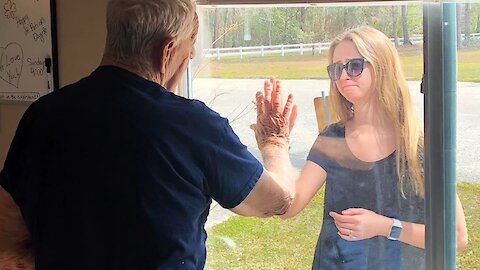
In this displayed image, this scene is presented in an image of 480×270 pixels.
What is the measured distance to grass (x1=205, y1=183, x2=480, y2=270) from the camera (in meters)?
1.75

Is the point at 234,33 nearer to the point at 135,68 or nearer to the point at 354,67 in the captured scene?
the point at 354,67

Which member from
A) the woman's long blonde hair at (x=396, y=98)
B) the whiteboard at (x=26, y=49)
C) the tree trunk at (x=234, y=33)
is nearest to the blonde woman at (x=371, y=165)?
the woman's long blonde hair at (x=396, y=98)

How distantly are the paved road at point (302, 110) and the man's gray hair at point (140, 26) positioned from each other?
1.99 ft

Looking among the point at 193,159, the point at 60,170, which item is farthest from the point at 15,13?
the point at 193,159

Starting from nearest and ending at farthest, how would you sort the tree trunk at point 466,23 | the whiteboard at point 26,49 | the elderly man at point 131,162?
the elderly man at point 131,162, the tree trunk at point 466,23, the whiteboard at point 26,49

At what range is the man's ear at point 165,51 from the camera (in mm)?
1204

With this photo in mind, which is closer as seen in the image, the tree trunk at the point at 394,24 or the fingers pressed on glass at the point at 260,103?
the tree trunk at the point at 394,24

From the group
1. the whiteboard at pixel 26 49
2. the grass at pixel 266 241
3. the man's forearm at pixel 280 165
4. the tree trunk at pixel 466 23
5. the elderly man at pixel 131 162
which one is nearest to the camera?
the elderly man at pixel 131 162

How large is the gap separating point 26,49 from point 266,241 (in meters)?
0.97

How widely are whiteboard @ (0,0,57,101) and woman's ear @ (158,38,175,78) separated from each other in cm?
87

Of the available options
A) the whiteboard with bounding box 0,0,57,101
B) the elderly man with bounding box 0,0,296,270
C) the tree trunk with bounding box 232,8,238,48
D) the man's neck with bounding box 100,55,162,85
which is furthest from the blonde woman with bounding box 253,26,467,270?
the whiteboard with bounding box 0,0,57,101

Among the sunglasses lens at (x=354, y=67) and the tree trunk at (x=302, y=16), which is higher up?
the tree trunk at (x=302, y=16)

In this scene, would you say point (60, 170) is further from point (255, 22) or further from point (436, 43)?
point (436, 43)

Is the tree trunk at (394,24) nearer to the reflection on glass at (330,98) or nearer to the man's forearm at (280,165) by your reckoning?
the reflection on glass at (330,98)
